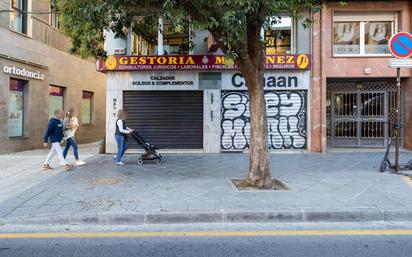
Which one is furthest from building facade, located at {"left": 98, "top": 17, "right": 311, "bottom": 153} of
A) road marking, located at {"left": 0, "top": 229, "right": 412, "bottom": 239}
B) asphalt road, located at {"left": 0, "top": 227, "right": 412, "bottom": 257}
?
asphalt road, located at {"left": 0, "top": 227, "right": 412, "bottom": 257}

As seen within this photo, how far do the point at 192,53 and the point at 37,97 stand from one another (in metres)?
7.16

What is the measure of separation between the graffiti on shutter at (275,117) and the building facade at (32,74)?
23.3 ft

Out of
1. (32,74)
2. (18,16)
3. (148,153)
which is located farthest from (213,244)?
(18,16)

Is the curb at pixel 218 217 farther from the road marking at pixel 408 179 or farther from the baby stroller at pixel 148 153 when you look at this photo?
the baby stroller at pixel 148 153

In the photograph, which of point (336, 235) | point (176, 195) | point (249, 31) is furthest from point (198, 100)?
point (336, 235)

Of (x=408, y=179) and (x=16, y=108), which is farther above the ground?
(x=16, y=108)

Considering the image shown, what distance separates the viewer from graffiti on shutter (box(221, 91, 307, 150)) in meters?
13.6

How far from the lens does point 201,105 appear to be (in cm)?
1366

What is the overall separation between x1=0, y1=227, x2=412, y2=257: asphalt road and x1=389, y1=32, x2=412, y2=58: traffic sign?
5002mm

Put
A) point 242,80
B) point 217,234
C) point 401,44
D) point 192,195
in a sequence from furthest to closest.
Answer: point 242,80 < point 401,44 < point 192,195 < point 217,234

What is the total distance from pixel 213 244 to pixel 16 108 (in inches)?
507

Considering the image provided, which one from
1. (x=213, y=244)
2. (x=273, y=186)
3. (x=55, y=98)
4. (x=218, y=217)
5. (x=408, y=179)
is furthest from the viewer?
(x=55, y=98)

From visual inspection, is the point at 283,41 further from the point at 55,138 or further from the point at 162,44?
the point at 55,138

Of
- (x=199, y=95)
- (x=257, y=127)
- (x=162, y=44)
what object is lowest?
(x=257, y=127)
